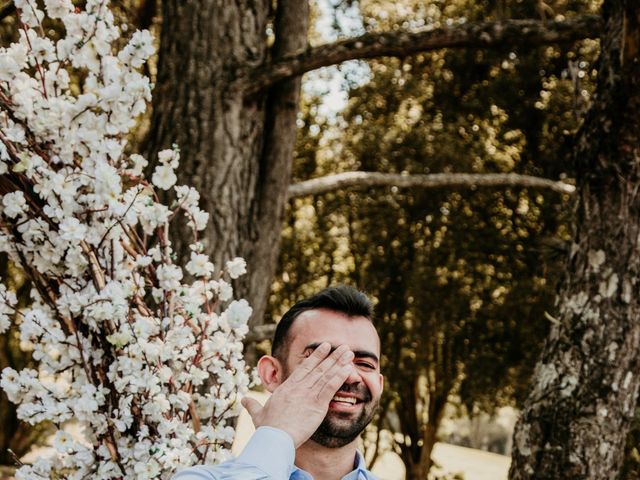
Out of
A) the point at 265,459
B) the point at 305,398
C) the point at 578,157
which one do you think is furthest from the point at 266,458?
the point at 578,157

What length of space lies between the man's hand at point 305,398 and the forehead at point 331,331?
0.29m

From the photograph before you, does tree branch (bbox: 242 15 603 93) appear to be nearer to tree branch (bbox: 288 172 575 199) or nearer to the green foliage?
tree branch (bbox: 288 172 575 199)

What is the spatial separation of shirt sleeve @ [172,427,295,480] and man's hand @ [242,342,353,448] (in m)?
0.03

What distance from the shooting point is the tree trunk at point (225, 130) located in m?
3.98

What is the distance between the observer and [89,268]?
2.23 m

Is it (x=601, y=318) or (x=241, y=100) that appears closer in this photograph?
(x=601, y=318)

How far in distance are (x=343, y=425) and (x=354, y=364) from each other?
0.19 metres

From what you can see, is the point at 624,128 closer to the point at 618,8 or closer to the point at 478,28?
the point at 618,8

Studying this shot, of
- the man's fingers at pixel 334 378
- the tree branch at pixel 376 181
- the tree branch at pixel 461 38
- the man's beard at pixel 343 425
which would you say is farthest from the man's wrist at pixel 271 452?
the tree branch at pixel 376 181

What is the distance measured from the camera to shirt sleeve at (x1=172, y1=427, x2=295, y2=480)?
69.7 inches

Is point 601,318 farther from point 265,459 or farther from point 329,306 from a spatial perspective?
point 265,459

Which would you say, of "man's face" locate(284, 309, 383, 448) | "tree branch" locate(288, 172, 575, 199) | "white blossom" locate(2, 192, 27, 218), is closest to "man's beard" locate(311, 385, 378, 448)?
"man's face" locate(284, 309, 383, 448)

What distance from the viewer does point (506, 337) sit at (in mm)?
10758

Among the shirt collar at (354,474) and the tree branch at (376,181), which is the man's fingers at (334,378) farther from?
the tree branch at (376,181)
